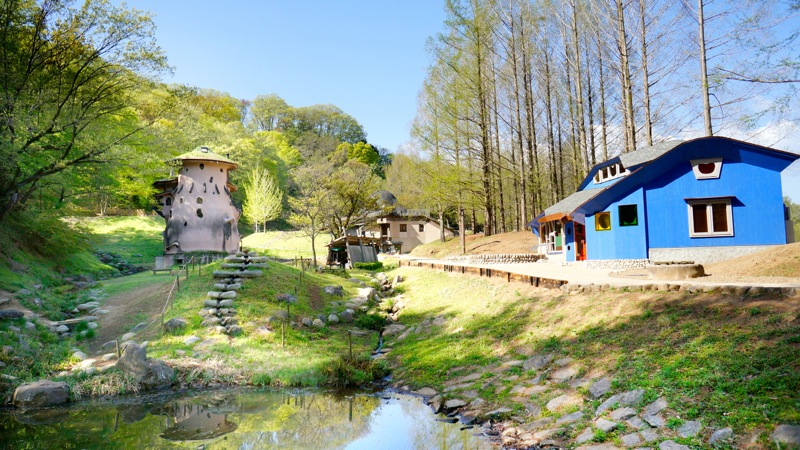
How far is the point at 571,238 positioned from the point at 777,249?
9678mm

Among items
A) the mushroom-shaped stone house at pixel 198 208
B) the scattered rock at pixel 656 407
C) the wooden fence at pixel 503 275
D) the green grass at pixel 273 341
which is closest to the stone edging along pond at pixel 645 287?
the wooden fence at pixel 503 275

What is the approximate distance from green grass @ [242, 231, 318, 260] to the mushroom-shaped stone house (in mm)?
8906

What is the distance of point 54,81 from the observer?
15.9 meters

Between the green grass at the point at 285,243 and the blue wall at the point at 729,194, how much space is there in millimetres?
25894

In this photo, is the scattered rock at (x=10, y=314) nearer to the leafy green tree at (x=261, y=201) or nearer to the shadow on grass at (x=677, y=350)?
the shadow on grass at (x=677, y=350)

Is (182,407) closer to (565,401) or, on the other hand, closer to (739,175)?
(565,401)

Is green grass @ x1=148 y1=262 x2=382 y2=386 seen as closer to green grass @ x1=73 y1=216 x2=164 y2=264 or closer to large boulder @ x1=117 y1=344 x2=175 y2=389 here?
large boulder @ x1=117 y1=344 x2=175 y2=389

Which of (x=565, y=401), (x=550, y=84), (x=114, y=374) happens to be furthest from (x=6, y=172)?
(x=550, y=84)

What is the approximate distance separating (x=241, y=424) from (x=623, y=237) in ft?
52.3

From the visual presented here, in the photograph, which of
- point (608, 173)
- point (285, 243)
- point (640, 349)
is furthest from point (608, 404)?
point (285, 243)

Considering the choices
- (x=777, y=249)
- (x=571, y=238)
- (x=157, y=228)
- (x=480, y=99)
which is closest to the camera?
(x=777, y=249)

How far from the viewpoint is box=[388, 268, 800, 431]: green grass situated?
5777 millimetres

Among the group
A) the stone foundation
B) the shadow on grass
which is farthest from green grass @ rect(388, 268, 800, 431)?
the stone foundation

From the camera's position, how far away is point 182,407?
362 inches
